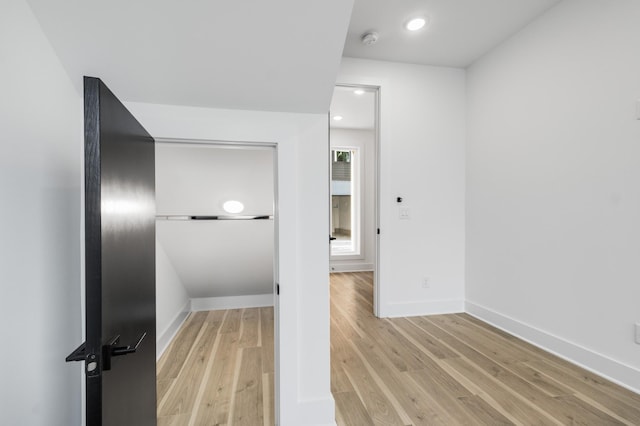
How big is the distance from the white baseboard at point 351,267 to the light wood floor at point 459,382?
2557mm

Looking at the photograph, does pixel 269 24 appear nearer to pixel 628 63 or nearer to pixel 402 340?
pixel 628 63

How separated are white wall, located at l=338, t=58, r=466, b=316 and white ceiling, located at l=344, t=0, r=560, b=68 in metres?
0.16

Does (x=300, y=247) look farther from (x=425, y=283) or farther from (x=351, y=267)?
(x=351, y=267)

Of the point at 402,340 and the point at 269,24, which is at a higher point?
the point at 269,24

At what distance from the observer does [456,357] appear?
2143mm

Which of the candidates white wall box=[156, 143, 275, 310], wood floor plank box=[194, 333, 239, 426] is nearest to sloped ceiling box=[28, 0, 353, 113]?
white wall box=[156, 143, 275, 310]

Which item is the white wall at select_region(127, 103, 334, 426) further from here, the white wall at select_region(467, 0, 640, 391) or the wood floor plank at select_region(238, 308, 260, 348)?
the white wall at select_region(467, 0, 640, 391)

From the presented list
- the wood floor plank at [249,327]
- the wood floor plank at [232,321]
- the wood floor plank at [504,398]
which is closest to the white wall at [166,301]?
the wood floor plank at [232,321]

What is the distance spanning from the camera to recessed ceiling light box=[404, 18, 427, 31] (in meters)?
2.37

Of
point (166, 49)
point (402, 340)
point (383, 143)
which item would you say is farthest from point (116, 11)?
point (402, 340)

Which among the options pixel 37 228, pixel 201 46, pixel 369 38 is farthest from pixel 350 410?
pixel 369 38

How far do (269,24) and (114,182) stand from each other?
726 millimetres

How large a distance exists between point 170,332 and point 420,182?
9.53 feet

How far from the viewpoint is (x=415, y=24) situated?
94.7 inches
